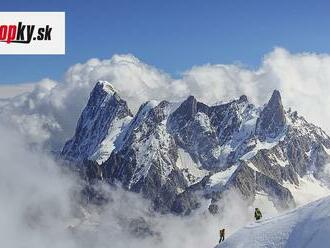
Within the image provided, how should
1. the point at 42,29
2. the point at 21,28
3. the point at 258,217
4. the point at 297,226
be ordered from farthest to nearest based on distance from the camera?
the point at 42,29
the point at 21,28
the point at 258,217
the point at 297,226

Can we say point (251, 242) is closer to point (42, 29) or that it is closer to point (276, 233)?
point (276, 233)

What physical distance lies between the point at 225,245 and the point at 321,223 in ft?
52.2

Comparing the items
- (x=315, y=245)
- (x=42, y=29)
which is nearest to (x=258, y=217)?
(x=315, y=245)

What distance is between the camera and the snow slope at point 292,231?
76.6 metres

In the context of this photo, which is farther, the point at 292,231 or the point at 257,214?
the point at 257,214

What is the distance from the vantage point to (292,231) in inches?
3196

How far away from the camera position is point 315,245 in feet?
246

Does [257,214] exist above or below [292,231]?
above

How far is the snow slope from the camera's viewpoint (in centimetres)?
7656

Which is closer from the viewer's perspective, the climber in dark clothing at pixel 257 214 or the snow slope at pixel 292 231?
the snow slope at pixel 292 231

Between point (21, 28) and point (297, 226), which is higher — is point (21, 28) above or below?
above

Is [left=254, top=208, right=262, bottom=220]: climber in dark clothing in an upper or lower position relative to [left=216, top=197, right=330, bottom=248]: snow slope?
upper

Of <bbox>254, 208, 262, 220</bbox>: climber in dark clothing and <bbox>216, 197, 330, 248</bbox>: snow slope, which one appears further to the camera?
<bbox>254, 208, 262, 220</bbox>: climber in dark clothing

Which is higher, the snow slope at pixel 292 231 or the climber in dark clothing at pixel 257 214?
the climber in dark clothing at pixel 257 214
